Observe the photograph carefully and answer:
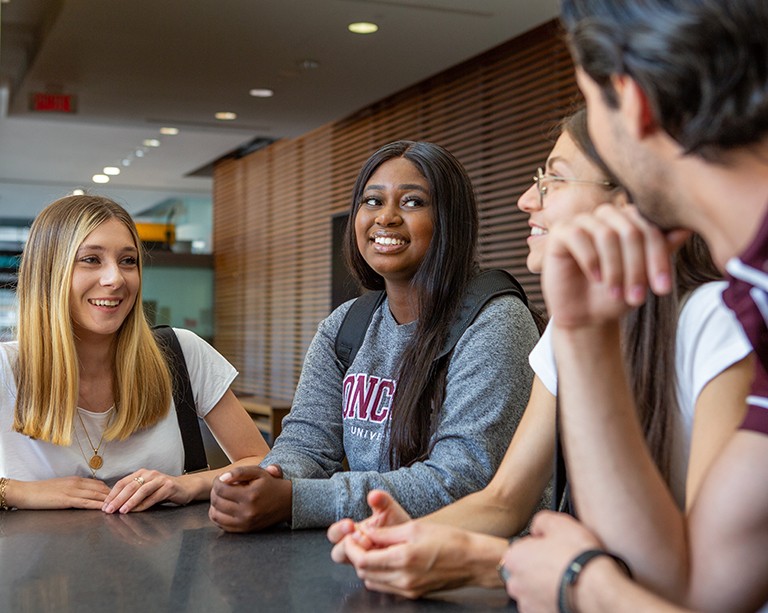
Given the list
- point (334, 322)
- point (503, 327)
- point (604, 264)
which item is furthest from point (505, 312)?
point (604, 264)

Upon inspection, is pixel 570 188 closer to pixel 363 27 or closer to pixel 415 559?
pixel 415 559

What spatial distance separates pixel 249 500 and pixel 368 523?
35 centimetres

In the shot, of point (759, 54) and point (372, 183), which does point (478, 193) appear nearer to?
point (372, 183)

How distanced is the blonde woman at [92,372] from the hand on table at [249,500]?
485 mm

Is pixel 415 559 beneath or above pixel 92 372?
beneath

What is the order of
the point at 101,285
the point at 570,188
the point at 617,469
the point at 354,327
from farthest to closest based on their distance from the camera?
the point at 101,285 → the point at 354,327 → the point at 570,188 → the point at 617,469

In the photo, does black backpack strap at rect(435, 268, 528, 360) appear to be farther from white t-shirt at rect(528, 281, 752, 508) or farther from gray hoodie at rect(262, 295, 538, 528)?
white t-shirt at rect(528, 281, 752, 508)

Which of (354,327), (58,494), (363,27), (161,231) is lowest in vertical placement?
(58,494)

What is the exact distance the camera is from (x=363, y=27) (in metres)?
6.12

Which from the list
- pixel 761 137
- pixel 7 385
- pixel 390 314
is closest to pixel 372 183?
pixel 390 314

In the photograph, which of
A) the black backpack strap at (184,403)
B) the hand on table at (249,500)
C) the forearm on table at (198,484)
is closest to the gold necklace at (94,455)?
the black backpack strap at (184,403)

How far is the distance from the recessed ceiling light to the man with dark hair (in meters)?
5.26

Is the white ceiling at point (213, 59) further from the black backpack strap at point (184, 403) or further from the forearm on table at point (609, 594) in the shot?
the forearm on table at point (609, 594)

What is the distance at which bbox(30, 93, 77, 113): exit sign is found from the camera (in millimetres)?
8156
